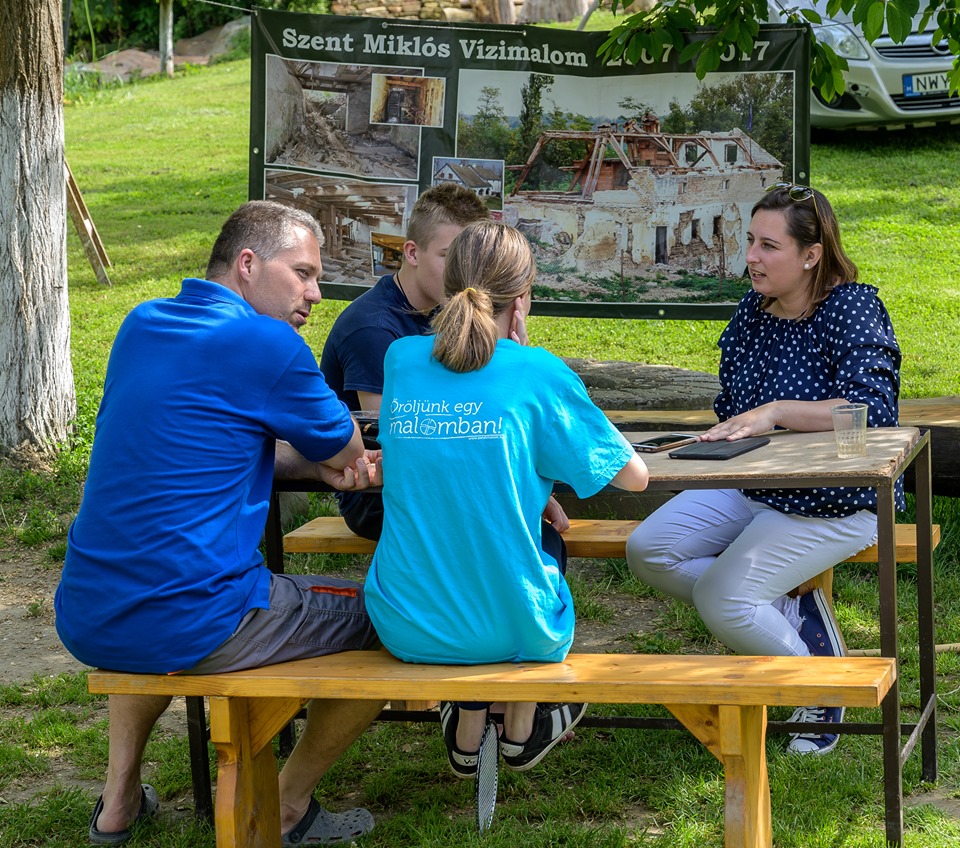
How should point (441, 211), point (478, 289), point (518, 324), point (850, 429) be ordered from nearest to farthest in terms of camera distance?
point (478, 289) → point (518, 324) → point (850, 429) → point (441, 211)

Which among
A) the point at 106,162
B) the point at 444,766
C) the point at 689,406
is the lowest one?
the point at 444,766

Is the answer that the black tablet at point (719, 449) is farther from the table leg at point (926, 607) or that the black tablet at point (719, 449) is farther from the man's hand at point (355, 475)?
the man's hand at point (355, 475)

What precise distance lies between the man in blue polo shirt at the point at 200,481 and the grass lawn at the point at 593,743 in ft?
2.04

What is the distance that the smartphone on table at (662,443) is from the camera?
11.2 ft

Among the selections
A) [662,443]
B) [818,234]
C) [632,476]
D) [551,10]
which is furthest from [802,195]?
[551,10]

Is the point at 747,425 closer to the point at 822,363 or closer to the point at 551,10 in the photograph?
the point at 822,363

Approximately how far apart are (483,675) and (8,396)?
13.0 ft

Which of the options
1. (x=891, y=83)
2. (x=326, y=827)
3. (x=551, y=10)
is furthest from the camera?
(x=551, y=10)

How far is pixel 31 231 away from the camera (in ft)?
19.6

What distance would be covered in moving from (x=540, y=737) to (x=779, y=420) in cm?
113

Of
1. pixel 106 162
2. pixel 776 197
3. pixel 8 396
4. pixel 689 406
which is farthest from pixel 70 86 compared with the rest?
pixel 776 197

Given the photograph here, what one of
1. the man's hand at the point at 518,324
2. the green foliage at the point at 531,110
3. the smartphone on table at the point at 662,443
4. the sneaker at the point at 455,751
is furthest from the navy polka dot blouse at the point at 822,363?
the green foliage at the point at 531,110

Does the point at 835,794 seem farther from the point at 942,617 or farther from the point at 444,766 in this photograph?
the point at 942,617

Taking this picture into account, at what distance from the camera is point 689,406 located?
224 inches
